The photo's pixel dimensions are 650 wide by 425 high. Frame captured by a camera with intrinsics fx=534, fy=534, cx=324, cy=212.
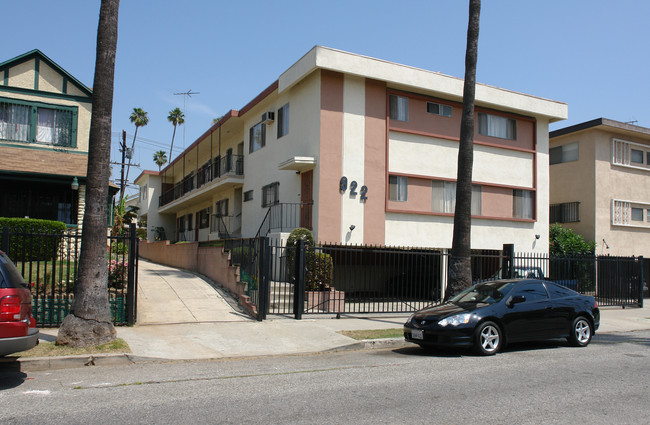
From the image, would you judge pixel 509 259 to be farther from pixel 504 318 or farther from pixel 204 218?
pixel 204 218

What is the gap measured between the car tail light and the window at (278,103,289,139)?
14576 millimetres

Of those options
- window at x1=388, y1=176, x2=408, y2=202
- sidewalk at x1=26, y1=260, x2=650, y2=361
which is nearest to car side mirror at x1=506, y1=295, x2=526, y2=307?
A: sidewalk at x1=26, y1=260, x2=650, y2=361

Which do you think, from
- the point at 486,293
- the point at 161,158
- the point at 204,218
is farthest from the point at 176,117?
the point at 486,293

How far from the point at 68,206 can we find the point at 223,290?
9706 millimetres

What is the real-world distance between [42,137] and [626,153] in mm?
26660

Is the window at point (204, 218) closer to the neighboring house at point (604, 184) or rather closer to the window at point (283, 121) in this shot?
the window at point (283, 121)

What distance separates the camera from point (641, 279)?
2014 centimetres

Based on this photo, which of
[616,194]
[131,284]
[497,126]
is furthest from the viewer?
[616,194]

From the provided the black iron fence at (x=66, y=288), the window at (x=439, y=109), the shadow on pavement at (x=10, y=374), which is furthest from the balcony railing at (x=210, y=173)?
the shadow on pavement at (x=10, y=374)

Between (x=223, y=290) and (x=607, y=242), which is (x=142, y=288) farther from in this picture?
(x=607, y=242)

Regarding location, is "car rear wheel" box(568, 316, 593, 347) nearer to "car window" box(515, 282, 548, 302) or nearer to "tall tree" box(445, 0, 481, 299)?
"car window" box(515, 282, 548, 302)

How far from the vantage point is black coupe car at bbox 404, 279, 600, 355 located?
9.55m

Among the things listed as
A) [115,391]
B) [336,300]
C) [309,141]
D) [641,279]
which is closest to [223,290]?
[336,300]

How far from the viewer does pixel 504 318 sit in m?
9.92
